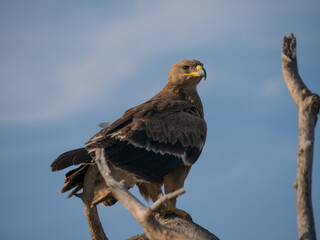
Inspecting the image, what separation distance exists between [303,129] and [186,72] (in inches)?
152

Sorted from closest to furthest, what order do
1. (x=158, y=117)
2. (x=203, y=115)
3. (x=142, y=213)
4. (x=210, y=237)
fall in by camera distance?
(x=142, y=213) → (x=210, y=237) → (x=158, y=117) → (x=203, y=115)

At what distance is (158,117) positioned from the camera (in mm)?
6785

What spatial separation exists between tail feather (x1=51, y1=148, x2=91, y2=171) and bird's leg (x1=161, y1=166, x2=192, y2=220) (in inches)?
51.0

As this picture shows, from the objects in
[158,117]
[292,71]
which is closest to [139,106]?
[158,117]

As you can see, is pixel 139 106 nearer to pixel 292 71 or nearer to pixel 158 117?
pixel 158 117

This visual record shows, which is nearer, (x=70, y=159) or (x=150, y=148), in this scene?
(x=70, y=159)

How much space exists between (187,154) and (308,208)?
2.71 metres

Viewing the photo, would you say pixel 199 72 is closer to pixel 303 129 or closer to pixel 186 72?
pixel 186 72

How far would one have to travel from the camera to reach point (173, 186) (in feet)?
21.4

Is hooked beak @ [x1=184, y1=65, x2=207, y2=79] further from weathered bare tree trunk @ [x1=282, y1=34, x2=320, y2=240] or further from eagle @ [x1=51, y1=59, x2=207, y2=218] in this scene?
weathered bare tree trunk @ [x1=282, y1=34, x2=320, y2=240]

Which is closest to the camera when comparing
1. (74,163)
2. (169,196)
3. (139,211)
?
(169,196)

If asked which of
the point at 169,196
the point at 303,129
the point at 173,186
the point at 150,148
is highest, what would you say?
the point at 150,148

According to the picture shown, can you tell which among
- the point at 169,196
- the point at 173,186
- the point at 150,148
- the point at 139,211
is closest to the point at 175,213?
the point at 173,186

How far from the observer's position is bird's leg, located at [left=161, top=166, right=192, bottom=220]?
648 centimetres
